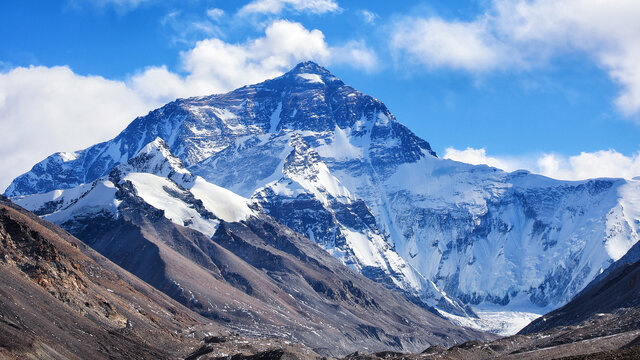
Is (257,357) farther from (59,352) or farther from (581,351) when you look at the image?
(581,351)

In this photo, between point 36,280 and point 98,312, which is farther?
point 98,312

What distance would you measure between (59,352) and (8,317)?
9.84m

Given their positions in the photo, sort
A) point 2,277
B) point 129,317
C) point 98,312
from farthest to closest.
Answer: point 129,317
point 98,312
point 2,277

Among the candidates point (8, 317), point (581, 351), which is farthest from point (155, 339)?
point (581, 351)

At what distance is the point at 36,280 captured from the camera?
169500 millimetres

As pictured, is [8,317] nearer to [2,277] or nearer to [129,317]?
[2,277]

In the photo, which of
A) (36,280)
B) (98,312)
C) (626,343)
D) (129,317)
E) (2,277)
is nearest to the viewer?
(626,343)

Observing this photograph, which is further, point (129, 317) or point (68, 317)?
point (129, 317)

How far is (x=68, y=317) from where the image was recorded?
156m

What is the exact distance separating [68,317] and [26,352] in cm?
3121

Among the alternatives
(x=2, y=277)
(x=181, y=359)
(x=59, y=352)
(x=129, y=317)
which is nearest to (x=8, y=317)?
(x=59, y=352)

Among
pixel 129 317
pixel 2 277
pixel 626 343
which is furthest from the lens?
pixel 129 317

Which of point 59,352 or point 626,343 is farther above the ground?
point 626,343

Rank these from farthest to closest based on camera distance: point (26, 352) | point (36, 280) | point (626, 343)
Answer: point (36, 280), point (626, 343), point (26, 352)
